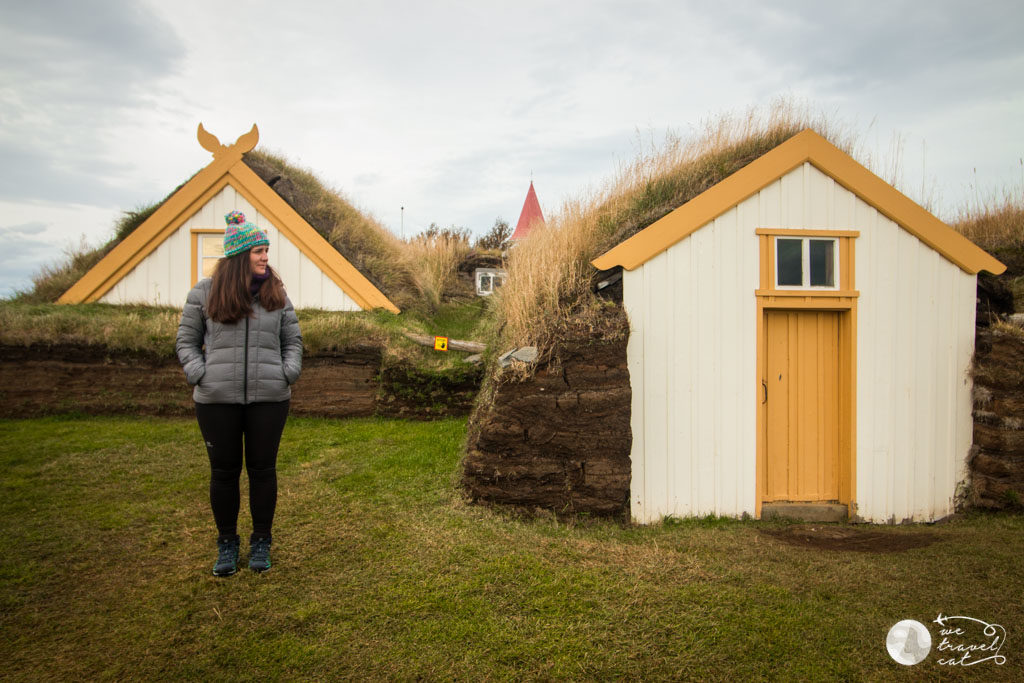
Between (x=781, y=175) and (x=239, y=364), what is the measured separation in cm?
554

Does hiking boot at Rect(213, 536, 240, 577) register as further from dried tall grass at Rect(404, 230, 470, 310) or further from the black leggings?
dried tall grass at Rect(404, 230, 470, 310)

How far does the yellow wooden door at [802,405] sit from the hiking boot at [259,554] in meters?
4.96

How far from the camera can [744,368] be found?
6133mm

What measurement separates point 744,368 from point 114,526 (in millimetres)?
5972

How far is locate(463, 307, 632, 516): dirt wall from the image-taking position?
5586mm

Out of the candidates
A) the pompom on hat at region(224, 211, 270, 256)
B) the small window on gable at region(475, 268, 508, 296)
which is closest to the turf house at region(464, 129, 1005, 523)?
the pompom on hat at region(224, 211, 270, 256)

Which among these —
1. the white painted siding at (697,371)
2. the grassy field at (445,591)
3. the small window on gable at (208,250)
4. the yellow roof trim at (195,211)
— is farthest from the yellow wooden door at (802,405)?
the small window on gable at (208,250)

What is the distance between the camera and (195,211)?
11.8 m

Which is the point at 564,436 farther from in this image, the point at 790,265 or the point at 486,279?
the point at 486,279

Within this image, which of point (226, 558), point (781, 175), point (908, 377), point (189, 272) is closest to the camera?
point (226, 558)

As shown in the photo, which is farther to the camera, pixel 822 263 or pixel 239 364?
pixel 822 263

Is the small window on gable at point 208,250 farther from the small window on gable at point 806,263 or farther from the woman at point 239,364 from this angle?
the small window on gable at point 806,263

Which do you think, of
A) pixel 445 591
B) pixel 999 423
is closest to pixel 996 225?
pixel 999 423

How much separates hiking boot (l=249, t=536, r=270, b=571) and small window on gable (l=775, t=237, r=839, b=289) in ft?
17.6
